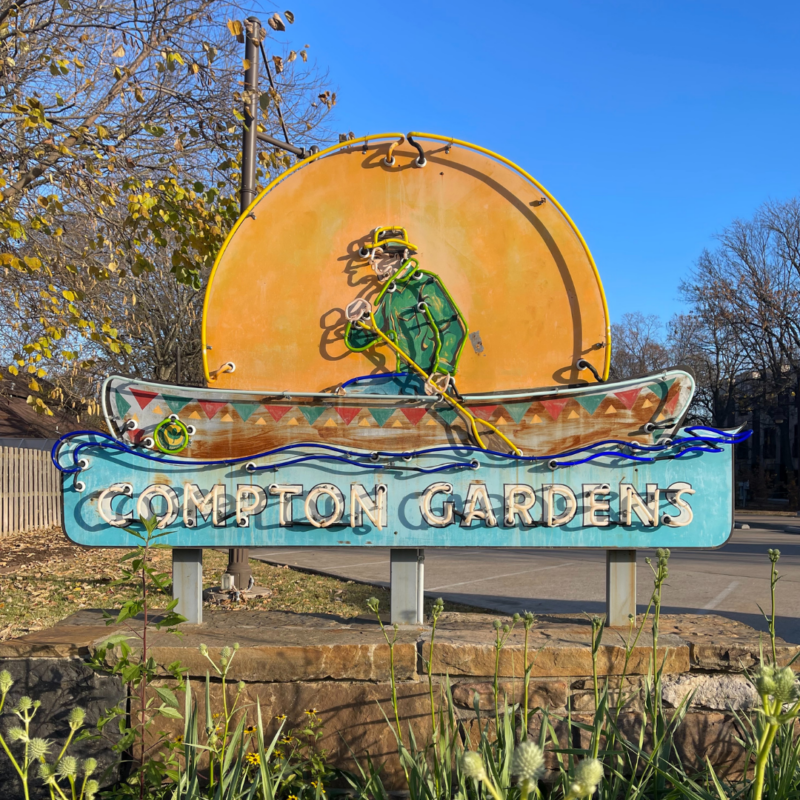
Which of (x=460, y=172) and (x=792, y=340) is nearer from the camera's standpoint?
(x=460, y=172)

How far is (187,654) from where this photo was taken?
109 inches

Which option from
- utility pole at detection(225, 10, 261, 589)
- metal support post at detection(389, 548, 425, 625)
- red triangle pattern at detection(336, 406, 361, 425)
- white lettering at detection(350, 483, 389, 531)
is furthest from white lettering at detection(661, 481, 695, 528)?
utility pole at detection(225, 10, 261, 589)

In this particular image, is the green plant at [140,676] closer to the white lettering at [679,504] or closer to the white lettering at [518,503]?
the white lettering at [518,503]

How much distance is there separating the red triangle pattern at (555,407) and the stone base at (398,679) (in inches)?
38.7

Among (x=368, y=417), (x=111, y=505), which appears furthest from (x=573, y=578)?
(x=111, y=505)

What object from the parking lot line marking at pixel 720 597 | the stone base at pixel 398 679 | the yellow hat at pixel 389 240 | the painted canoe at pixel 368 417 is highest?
the yellow hat at pixel 389 240

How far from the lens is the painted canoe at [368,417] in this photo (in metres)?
3.15

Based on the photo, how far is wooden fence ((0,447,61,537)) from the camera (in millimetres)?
13344

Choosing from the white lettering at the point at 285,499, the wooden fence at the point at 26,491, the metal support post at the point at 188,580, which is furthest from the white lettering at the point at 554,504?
the wooden fence at the point at 26,491

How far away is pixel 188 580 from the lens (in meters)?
3.15

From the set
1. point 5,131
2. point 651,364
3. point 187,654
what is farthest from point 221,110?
point 651,364

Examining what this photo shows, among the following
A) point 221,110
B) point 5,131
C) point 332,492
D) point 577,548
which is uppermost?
point 221,110

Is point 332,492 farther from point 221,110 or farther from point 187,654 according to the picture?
point 221,110

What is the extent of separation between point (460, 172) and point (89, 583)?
6745mm
